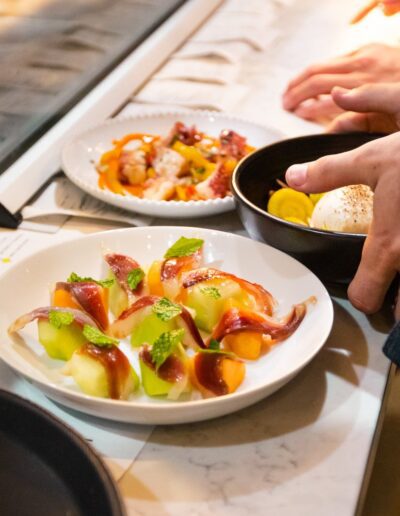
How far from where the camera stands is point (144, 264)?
1002 millimetres

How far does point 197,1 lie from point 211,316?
4.50ft

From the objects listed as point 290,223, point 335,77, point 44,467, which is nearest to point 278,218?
point 290,223

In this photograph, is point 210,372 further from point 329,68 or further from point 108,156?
point 329,68

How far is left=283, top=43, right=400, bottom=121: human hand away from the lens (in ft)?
4.68

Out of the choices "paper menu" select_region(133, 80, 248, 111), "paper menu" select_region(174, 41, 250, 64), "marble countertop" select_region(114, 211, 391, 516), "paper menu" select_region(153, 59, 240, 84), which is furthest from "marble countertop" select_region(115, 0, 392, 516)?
"paper menu" select_region(174, 41, 250, 64)

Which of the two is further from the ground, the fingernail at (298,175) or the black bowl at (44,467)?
the black bowl at (44,467)

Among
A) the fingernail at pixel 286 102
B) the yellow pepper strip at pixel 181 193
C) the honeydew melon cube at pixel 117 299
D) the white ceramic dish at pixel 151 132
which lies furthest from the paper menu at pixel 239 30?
the honeydew melon cube at pixel 117 299

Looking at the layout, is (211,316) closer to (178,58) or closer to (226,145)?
(226,145)

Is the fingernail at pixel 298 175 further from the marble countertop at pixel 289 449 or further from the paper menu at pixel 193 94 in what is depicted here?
the paper menu at pixel 193 94

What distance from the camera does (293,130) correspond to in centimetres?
149

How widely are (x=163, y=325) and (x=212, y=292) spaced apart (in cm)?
8

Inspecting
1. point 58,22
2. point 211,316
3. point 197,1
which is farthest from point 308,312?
point 197,1

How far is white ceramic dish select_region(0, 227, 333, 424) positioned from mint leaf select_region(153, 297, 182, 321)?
9 cm

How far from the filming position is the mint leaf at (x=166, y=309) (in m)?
0.82
